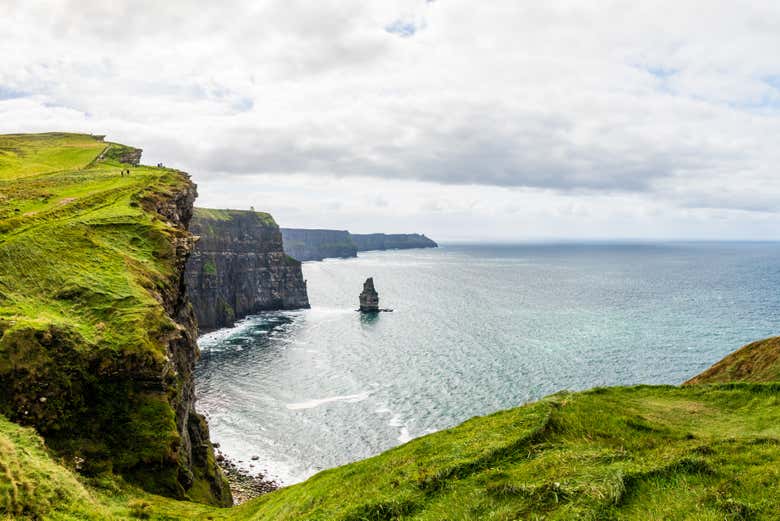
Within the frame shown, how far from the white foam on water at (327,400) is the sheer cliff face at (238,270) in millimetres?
70289

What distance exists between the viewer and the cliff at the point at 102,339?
1073 inches

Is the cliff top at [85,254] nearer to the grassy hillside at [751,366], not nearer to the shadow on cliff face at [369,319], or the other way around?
the grassy hillside at [751,366]

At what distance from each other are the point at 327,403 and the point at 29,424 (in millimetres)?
61030

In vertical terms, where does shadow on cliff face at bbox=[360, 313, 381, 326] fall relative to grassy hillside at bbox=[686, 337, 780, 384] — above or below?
below

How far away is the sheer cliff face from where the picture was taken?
14625 cm

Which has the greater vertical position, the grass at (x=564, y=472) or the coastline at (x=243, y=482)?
the grass at (x=564, y=472)

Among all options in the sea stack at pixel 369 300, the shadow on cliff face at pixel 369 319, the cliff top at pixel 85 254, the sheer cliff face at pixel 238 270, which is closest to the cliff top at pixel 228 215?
the sheer cliff face at pixel 238 270

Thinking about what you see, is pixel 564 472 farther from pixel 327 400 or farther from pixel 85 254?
pixel 327 400

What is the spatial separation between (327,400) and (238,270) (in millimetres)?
97073

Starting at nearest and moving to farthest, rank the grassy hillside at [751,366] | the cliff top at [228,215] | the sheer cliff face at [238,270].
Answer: the grassy hillside at [751,366], the sheer cliff face at [238,270], the cliff top at [228,215]

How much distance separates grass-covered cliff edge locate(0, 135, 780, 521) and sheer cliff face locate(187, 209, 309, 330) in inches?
4016

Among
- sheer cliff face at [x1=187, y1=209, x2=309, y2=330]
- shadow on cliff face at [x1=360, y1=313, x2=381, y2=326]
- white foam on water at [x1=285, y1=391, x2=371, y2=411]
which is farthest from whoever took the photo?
shadow on cliff face at [x1=360, y1=313, x2=381, y2=326]

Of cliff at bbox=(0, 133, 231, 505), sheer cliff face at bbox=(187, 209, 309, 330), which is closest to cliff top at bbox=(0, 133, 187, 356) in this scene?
cliff at bbox=(0, 133, 231, 505)

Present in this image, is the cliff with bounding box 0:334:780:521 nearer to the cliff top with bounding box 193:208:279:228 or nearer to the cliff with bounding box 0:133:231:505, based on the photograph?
the cliff with bounding box 0:133:231:505
